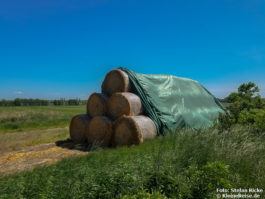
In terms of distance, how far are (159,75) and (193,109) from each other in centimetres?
262

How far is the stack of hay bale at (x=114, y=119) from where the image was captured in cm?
679

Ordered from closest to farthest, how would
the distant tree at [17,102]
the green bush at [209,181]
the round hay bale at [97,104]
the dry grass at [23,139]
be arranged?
the green bush at [209,181]
the dry grass at [23,139]
the round hay bale at [97,104]
the distant tree at [17,102]

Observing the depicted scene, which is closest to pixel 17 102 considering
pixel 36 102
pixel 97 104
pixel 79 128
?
pixel 36 102

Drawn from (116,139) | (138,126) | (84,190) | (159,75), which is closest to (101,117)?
(116,139)

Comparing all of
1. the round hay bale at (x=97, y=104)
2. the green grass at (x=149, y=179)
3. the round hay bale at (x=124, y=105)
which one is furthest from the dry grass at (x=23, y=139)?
the green grass at (x=149, y=179)

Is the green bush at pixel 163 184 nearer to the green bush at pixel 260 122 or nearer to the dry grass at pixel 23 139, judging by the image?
the green bush at pixel 260 122

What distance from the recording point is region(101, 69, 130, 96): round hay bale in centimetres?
813

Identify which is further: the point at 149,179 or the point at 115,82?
the point at 115,82

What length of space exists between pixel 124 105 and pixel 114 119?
0.90 meters

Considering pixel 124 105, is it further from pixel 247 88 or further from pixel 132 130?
pixel 247 88

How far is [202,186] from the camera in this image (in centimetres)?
287

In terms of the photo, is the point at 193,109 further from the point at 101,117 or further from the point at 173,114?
the point at 101,117

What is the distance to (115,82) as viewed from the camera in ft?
27.4

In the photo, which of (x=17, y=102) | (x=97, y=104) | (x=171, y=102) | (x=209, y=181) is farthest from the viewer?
(x=17, y=102)
